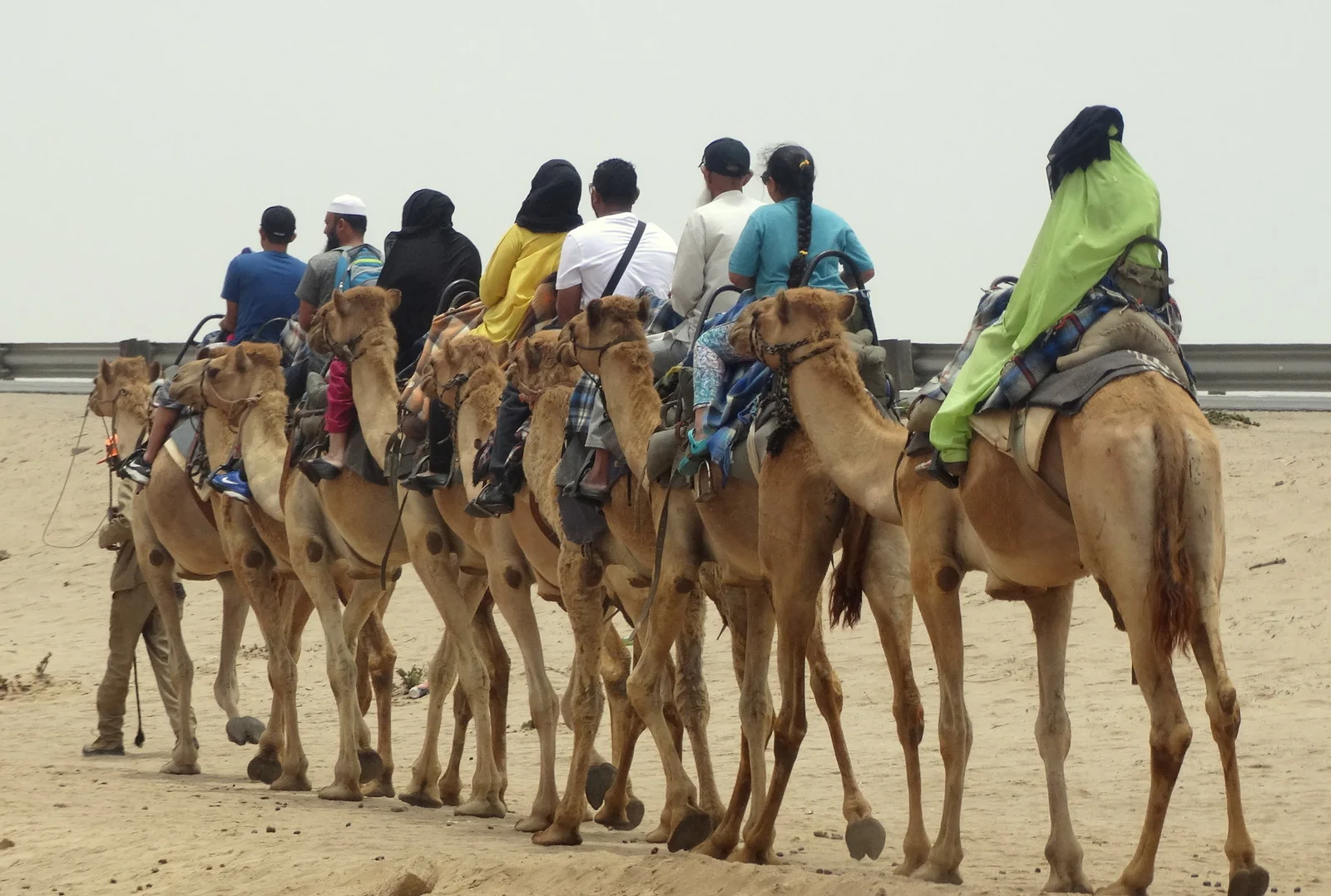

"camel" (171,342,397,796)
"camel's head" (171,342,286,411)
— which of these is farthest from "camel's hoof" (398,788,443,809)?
"camel's head" (171,342,286,411)

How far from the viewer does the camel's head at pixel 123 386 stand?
52.0 ft

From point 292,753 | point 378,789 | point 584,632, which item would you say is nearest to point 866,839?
point 584,632

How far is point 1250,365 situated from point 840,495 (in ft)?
36.5

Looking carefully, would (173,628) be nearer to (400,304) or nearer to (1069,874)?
(400,304)

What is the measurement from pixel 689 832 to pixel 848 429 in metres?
2.15

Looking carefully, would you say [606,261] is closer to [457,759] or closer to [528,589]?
[528,589]

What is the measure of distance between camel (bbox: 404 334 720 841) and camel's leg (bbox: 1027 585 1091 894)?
221 centimetres

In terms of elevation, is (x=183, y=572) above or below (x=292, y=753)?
above

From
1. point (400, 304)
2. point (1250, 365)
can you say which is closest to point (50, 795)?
point (400, 304)

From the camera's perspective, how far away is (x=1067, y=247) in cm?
772

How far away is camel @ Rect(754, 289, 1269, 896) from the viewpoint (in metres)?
7.12

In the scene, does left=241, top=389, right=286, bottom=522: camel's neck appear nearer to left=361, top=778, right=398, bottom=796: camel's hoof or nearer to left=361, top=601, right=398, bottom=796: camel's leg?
left=361, top=601, right=398, bottom=796: camel's leg

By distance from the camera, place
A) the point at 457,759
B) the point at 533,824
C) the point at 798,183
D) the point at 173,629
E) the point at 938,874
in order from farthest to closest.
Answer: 1. the point at 173,629
2. the point at 457,759
3. the point at 533,824
4. the point at 798,183
5. the point at 938,874

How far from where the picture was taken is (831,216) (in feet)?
31.3
